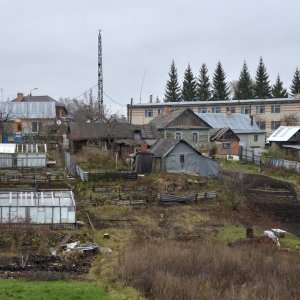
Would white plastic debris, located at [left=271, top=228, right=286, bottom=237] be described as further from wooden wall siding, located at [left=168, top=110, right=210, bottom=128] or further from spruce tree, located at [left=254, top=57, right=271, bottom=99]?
spruce tree, located at [left=254, top=57, right=271, bottom=99]

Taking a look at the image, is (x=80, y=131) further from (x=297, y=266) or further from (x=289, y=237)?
(x=297, y=266)

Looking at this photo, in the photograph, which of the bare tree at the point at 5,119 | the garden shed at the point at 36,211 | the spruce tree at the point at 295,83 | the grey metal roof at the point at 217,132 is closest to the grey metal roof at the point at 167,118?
the grey metal roof at the point at 217,132

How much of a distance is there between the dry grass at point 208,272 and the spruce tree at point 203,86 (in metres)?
77.3

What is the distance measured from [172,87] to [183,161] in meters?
56.4

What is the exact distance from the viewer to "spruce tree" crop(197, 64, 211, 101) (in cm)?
9562

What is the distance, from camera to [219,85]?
3716 inches

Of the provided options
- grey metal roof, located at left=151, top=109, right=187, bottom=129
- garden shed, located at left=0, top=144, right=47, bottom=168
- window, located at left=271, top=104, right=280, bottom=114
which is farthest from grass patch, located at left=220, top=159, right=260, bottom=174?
window, located at left=271, top=104, right=280, bottom=114

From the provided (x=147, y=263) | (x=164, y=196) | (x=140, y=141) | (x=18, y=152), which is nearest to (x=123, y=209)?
(x=164, y=196)

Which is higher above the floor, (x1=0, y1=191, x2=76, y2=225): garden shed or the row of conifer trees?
the row of conifer trees

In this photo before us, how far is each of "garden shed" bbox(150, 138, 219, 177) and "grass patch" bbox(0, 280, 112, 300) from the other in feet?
87.4

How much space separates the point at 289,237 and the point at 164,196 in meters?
9.42

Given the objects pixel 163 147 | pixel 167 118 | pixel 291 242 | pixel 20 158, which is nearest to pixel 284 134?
pixel 167 118

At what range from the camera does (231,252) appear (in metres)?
18.3

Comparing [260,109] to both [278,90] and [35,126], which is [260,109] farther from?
[35,126]
